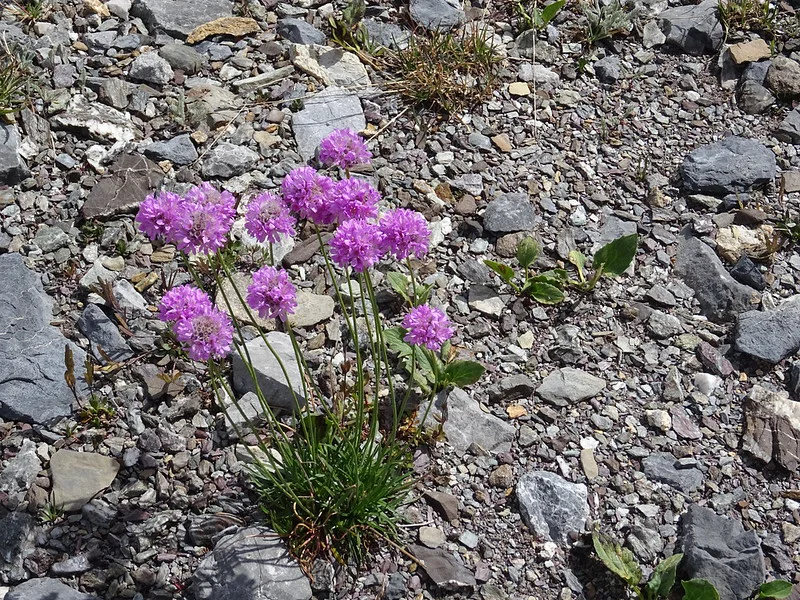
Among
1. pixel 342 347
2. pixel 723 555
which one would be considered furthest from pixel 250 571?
pixel 723 555

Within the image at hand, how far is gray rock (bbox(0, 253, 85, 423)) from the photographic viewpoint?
13.1 feet

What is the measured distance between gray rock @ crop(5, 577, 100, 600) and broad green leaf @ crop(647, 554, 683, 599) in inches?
92.0

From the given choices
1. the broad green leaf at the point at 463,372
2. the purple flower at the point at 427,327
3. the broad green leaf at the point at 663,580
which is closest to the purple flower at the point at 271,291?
the purple flower at the point at 427,327

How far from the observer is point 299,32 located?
19.7ft

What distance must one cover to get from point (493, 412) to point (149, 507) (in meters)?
1.71

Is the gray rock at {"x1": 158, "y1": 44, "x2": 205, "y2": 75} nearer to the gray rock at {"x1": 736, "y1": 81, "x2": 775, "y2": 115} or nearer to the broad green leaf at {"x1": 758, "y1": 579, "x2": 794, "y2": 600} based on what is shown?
the gray rock at {"x1": 736, "y1": 81, "x2": 775, "y2": 115}

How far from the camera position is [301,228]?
5.01m

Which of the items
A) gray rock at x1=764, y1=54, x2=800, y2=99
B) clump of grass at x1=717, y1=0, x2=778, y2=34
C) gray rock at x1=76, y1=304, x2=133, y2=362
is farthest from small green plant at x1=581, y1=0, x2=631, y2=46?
gray rock at x1=76, y1=304, x2=133, y2=362

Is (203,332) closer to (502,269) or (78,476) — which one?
(78,476)

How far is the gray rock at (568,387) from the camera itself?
435cm

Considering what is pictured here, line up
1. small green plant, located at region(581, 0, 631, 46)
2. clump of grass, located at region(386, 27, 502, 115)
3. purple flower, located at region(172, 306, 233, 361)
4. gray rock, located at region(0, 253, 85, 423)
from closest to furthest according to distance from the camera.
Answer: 1. purple flower, located at region(172, 306, 233, 361)
2. gray rock, located at region(0, 253, 85, 423)
3. clump of grass, located at region(386, 27, 502, 115)
4. small green plant, located at region(581, 0, 631, 46)

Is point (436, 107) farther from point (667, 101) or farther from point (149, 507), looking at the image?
point (149, 507)

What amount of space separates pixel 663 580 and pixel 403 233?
6.43 ft

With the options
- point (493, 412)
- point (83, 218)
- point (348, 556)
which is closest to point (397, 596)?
point (348, 556)
